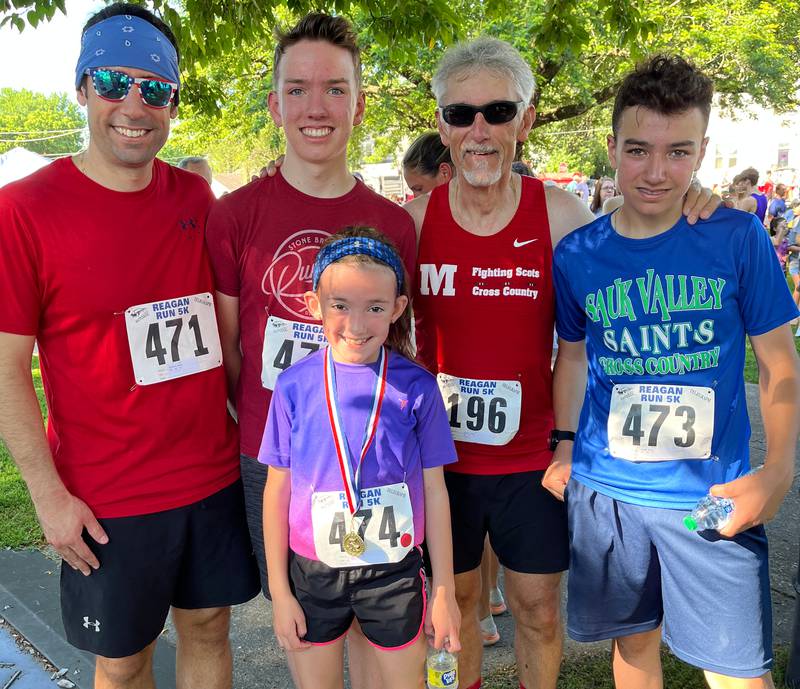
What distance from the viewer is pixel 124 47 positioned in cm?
238

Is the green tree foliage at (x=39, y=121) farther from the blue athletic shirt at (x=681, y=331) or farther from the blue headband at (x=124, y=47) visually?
the blue athletic shirt at (x=681, y=331)

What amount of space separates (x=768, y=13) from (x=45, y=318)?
51.7ft

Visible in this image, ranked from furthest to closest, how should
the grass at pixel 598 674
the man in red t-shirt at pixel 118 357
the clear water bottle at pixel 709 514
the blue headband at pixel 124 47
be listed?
the grass at pixel 598 674 → the blue headband at pixel 124 47 → the man in red t-shirt at pixel 118 357 → the clear water bottle at pixel 709 514

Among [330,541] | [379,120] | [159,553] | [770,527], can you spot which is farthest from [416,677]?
[379,120]

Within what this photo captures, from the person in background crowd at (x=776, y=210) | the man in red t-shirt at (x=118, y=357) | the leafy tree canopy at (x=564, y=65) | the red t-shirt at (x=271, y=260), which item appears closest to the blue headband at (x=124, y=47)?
the man in red t-shirt at (x=118, y=357)

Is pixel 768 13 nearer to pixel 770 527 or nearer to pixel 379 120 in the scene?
pixel 379 120

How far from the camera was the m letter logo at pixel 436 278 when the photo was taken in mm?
2625

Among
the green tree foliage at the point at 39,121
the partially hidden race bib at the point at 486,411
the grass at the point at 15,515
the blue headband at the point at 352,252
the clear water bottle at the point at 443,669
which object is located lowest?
the grass at the point at 15,515

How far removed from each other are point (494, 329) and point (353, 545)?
922mm

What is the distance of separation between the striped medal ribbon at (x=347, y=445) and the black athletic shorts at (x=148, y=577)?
0.65 meters

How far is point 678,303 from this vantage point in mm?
2201

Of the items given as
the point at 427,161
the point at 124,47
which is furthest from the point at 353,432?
the point at 427,161

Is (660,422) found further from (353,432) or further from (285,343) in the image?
(285,343)

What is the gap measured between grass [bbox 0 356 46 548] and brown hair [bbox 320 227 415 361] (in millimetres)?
2766
